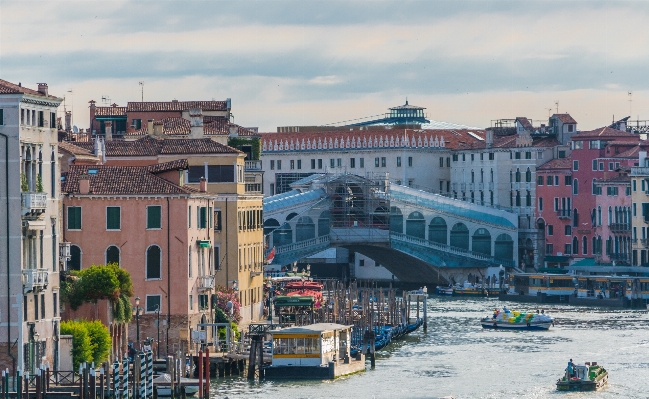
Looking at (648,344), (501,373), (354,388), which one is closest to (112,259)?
(354,388)

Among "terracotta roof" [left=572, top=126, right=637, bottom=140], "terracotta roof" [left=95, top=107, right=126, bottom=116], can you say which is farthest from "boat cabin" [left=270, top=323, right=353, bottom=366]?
"terracotta roof" [left=572, top=126, right=637, bottom=140]

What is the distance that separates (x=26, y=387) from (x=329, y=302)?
29.9m

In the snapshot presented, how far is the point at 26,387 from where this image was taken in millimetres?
32281

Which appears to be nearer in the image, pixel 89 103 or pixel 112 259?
pixel 112 259

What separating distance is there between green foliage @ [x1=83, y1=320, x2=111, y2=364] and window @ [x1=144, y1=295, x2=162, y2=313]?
506 cm

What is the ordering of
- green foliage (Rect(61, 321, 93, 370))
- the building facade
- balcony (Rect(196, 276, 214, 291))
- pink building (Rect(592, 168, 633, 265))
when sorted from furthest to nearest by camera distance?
1. pink building (Rect(592, 168, 633, 265))
2. balcony (Rect(196, 276, 214, 291))
3. green foliage (Rect(61, 321, 93, 370))
4. the building facade

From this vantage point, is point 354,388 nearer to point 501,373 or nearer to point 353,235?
point 501,373

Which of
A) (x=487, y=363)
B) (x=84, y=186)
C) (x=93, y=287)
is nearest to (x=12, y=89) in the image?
(x=93, y=287)

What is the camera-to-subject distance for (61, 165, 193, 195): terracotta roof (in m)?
42.5

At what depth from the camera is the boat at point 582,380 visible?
41.8 meters

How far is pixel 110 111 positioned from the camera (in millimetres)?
66375

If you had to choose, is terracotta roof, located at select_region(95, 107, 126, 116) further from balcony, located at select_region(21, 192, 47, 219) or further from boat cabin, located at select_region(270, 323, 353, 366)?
balcony, located at select_region(21, 192, 47, 219)

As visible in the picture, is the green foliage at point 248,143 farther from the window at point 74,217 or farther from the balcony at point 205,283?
the window at point 74,217

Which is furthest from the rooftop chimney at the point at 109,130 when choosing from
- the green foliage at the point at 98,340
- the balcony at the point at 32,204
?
the balcony at the point at 32,204
